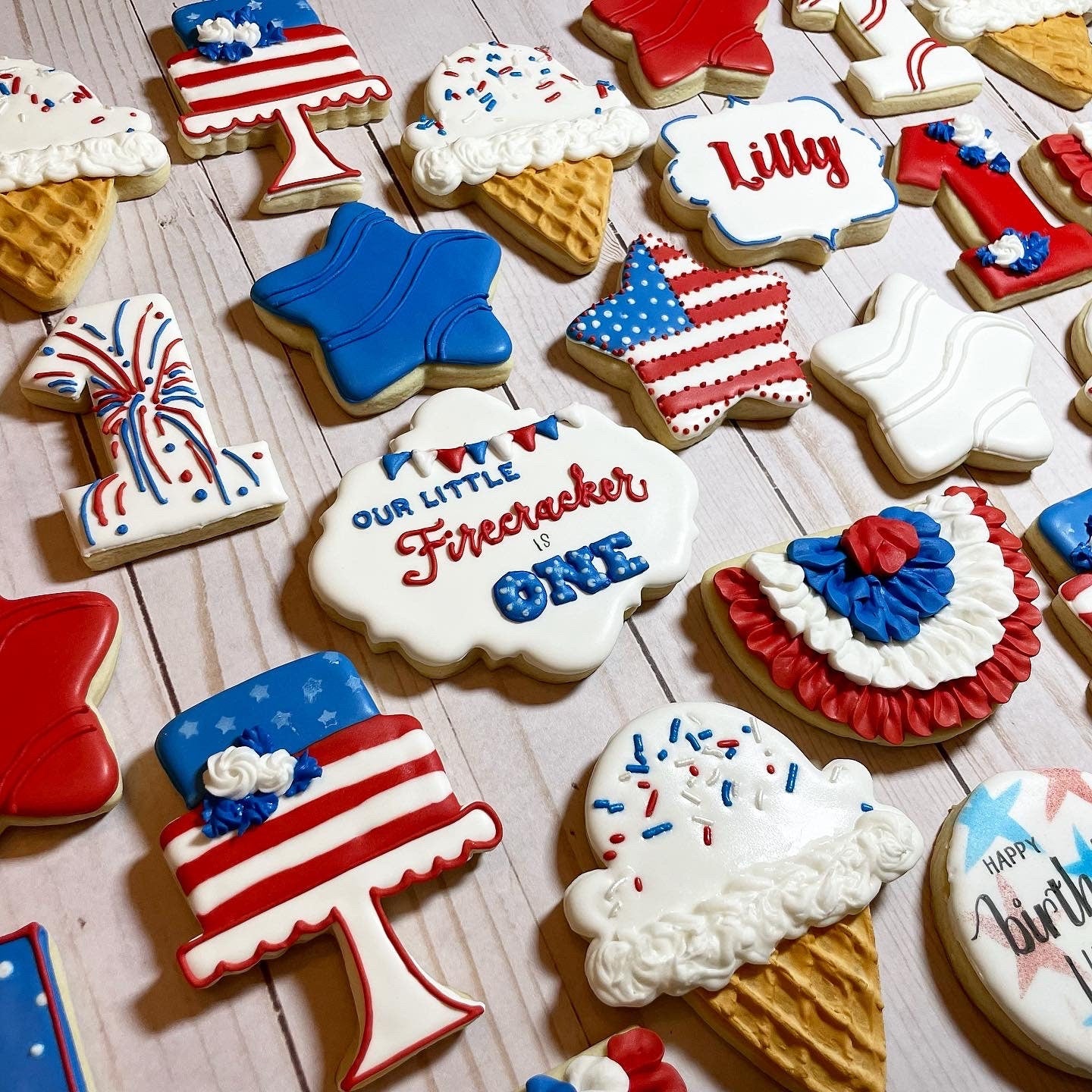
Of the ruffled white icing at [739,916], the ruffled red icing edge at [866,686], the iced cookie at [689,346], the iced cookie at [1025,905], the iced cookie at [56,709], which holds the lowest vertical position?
the iced cookie at [1025,905]

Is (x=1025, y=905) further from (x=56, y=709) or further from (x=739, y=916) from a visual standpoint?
(x=56, y=709)

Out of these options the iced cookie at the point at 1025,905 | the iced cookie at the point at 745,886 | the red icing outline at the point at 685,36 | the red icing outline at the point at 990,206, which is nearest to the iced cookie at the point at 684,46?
the red icing outline at the point at 685,36

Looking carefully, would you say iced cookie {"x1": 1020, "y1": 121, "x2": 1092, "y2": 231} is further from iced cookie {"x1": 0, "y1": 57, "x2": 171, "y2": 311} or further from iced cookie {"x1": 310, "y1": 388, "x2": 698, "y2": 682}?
iced cookie {"x1": 0, "y1": 57, "x2": 171, "y2": 311}

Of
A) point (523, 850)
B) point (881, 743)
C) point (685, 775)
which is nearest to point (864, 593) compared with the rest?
point (881, 743)

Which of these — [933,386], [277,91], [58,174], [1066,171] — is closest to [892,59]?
[1066,171]

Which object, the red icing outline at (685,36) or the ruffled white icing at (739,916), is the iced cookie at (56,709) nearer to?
the ruffled white icing at (739,916)

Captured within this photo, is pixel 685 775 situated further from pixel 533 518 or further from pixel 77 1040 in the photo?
pixel 77 1040

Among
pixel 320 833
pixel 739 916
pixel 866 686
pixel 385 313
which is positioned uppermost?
pixel 385 313
